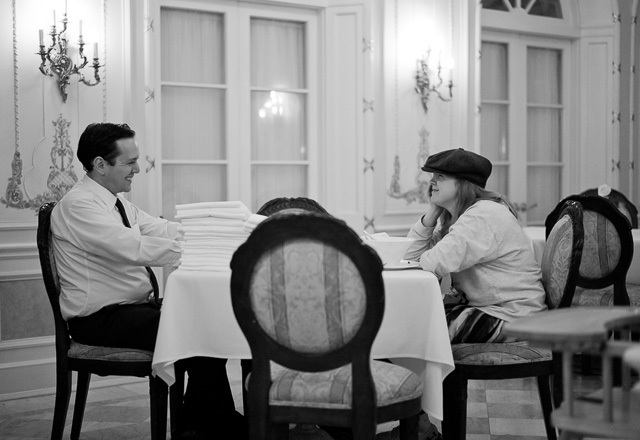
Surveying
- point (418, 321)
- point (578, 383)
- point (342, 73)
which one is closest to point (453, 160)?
point (418, 321)

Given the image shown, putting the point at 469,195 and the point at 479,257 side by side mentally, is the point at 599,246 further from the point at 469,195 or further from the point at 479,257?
the point at 479,257

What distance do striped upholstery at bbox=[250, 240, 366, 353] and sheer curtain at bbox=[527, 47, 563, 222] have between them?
5208mm

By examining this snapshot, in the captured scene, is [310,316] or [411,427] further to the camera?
[411,427]

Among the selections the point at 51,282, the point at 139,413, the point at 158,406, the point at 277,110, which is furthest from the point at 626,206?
the point at 51,282

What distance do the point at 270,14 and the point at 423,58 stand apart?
3.71 ft

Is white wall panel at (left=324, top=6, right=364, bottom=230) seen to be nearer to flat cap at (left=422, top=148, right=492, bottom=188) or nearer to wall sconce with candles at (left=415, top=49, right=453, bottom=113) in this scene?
wall sconce with candles at (left=415, top=49, right=453, bottom=113)

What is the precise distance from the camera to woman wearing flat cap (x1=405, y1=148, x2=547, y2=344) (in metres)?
3.04

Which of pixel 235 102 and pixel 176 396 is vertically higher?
pixel 235 102

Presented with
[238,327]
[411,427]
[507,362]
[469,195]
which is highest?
[469,195]

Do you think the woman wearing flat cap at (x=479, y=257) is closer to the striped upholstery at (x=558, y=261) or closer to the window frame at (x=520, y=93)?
the striped upholstery at (x=558, y=261)

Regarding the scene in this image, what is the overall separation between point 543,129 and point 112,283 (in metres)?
4.92

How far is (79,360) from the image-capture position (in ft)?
10.3

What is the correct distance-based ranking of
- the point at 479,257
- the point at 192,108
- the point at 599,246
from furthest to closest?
the point at 192,108 → the point at 599,246 → the point at 479,257

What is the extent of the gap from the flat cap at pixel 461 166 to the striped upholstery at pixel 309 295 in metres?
1.05
